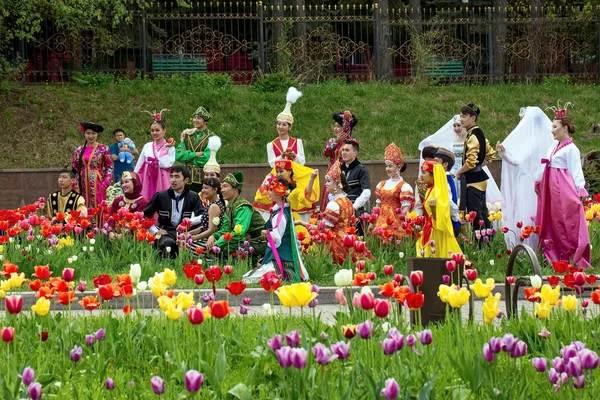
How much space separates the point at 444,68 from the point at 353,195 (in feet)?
45.1

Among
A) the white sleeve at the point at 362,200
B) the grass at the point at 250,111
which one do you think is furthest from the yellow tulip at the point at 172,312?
the grass at the point at 250,111

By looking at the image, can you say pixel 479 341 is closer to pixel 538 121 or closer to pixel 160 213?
pixel 160 213

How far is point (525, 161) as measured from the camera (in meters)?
14.0

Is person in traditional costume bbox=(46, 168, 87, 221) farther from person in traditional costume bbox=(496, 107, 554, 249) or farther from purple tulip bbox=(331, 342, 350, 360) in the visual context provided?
purple tulip bbox=(331, 342, 350, 360)

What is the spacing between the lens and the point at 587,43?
2788 centimetres

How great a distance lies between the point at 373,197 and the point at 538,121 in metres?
5.89

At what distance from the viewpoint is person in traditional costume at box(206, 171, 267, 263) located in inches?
479

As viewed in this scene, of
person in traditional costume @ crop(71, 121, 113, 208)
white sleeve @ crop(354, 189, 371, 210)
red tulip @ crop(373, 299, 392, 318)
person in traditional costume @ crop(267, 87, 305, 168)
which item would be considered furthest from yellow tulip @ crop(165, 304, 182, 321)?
person in traditional costume @ crop(71, 121, 113, 208)

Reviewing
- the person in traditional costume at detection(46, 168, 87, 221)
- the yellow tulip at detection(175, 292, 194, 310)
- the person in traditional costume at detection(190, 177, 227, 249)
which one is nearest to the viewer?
the yellow tulip at detection(175, 292, 194, 310)

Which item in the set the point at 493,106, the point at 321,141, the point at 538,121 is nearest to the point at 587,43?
the point at 493,106

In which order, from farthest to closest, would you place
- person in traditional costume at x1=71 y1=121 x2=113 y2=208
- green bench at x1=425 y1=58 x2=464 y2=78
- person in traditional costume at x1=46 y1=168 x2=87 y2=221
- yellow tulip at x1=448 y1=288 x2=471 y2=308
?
green bench at x1=425 y1=58 x2=464 y2=78, person in traditional costume at x1=71 y1=121 x2=113 y2=208, person in traditional costume at x1=46 y1=168 x2=87 y2=221, yellow tulip at x1=448 y1=288 x2=471 y2=308

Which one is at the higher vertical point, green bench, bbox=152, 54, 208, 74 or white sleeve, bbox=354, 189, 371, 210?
green bench, bbox=152, 54, 208, 74

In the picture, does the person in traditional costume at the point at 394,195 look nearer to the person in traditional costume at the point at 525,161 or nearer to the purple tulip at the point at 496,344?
the person in traditional costume at the point at 525,161

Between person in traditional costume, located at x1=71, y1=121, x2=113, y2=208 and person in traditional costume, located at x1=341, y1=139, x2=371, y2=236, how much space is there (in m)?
3.99
